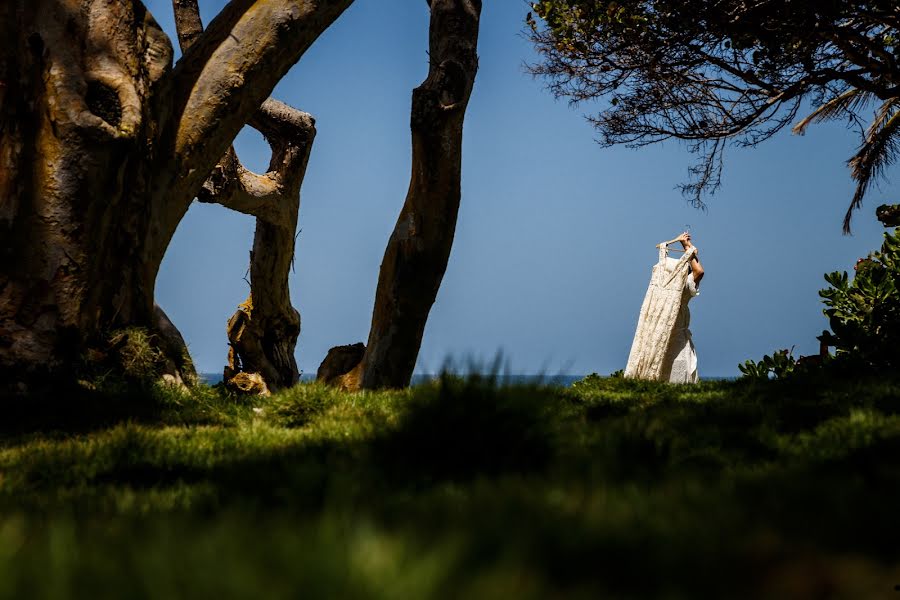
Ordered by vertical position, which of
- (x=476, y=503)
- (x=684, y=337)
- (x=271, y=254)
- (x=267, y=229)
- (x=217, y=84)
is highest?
(x=217, y=84)

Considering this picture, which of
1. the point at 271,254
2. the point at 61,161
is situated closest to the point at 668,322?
the point at 271,254

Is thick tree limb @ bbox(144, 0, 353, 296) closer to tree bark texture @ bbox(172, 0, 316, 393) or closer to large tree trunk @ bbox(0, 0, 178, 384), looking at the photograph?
large tree trunk @ bbox(0, 0, 178, 384)

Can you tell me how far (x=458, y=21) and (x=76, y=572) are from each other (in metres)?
7.81

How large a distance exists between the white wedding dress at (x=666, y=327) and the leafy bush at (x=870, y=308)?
10.1ft

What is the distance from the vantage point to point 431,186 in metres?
8.50

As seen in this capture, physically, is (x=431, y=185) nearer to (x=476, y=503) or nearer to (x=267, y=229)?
(x=267, y=229)

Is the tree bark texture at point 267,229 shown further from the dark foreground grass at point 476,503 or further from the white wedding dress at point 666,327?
the dark foreground grass at point 476,503

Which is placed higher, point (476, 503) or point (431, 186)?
point (431, 186)

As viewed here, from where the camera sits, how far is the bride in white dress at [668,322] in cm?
1284

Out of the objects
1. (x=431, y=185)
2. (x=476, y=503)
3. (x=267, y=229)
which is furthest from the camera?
(x=267, y=229)

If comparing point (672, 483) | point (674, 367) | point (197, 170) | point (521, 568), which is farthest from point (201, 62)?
point (674, 367)

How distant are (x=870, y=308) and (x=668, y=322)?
3836 millimetres

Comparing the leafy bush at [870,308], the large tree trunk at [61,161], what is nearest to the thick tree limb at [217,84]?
the large tree trunk at [61,161]

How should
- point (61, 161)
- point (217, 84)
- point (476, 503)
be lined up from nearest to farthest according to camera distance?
point (476, 503) → point (61, 161) → point (217, 84)
